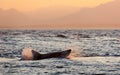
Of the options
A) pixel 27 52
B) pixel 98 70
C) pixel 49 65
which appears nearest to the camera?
pixel 98 70

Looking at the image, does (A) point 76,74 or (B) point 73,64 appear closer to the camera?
(A) point 76,74

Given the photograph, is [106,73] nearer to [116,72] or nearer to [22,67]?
[116,72]

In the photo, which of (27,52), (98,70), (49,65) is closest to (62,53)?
(27,52)

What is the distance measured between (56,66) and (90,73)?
3456 mm

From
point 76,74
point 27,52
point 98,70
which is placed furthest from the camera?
point 27,52

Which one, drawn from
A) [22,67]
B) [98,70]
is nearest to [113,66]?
[98,70]

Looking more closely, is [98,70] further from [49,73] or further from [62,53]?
[62,53]

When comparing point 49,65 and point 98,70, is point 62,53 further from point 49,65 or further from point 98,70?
point 98,70

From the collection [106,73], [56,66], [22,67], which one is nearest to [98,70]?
[106,73]

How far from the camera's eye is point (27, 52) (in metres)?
31.9

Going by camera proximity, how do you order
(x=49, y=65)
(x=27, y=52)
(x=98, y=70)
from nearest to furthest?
(x=98, y=70) < (x=49, y=65) < (x=27, y=52)

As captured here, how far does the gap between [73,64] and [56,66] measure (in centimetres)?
192

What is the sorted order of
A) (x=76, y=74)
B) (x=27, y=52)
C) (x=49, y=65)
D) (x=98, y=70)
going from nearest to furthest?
(x=76, y=74) → (x=98, y=70) → (x=49, y=65) → (x=27, y=52)

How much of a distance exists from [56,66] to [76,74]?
11.3ft
